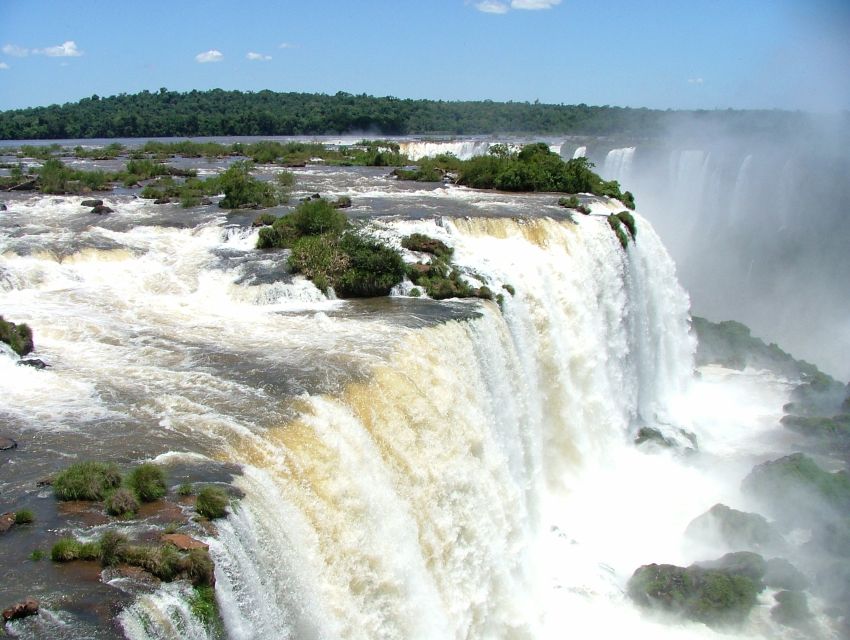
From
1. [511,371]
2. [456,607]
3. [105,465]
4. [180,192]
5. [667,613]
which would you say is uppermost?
[180,192]

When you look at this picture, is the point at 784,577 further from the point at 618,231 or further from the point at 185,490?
the point at 185,490

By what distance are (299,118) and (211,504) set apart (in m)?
68.8

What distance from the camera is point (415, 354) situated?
39.7 feet

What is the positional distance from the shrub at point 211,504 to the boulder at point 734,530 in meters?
11.5

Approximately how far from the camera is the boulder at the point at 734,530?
15.7 m

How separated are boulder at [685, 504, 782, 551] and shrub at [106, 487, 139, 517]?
1196 cm

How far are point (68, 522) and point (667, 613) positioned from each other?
9.92m

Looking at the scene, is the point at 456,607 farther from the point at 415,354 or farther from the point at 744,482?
the point at 744,482

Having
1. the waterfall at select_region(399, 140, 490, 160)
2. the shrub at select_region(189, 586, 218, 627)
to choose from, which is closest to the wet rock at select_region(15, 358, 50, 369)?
the shrub at select_region(189, 586, 218, 627)

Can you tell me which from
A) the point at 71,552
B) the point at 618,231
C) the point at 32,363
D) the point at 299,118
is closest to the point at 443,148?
the point at 618,231

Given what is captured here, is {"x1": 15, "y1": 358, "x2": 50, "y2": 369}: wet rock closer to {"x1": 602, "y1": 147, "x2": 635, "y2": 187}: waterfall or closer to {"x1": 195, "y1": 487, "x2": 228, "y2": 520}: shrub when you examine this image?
{"x1": 195, "y1": 487, "x2": 228, "y2": 520}: shrub

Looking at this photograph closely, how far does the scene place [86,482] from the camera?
792cm

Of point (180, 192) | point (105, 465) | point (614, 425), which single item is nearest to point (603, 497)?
point (614, 425)

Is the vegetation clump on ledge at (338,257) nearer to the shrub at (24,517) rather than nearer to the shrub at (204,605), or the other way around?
the shrub at (24,517)
